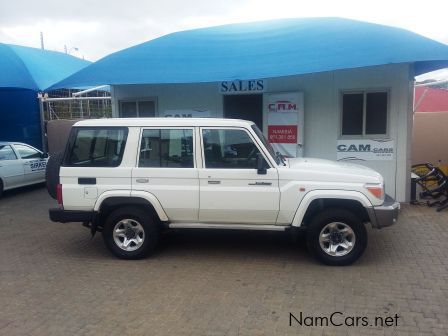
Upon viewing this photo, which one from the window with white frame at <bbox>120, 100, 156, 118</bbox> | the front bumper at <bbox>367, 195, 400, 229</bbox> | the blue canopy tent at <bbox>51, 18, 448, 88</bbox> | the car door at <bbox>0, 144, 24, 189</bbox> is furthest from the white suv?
the car door at <bbox>0, 144, 24, 189</bbox>

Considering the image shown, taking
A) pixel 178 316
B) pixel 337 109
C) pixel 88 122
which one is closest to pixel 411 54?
pixel 337 109

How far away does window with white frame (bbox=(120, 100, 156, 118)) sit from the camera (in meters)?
10.0

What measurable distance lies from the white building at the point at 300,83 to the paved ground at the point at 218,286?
243 cm

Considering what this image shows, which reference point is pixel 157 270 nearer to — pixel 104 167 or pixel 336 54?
pixel 104 167

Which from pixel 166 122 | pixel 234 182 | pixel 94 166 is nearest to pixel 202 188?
pixel 234 182

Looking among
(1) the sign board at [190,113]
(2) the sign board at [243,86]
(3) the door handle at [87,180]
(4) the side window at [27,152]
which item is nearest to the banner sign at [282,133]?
(2) the sign board at [243,86]

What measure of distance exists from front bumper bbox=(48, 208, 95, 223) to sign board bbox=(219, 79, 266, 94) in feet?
15.5

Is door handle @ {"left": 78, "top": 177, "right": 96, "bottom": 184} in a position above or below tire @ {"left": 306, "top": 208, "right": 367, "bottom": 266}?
above

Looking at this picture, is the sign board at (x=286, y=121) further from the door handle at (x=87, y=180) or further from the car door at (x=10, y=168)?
the car door at (x=10, y=168)

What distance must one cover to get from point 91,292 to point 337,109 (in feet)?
19.9

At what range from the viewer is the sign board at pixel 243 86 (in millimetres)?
9219

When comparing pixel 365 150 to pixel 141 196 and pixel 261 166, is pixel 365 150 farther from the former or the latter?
pixel 141 196

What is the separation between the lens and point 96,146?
18.4 ft

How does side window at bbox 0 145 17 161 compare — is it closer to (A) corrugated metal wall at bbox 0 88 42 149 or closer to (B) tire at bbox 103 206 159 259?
(A) corrugated metal wall at bbox 0 88 42 149
